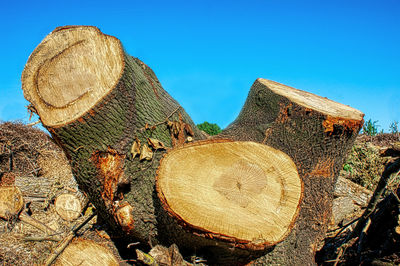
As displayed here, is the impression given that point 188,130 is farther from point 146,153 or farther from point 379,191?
point 379,191

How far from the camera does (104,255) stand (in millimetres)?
2535

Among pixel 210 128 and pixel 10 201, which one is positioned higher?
pixel 210 128

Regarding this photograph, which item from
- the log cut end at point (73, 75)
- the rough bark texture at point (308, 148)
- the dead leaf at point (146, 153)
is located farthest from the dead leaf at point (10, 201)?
the rough bark texture at point (308, 148)

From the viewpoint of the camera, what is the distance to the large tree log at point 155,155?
186cm

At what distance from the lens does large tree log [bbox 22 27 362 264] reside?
1.86 m

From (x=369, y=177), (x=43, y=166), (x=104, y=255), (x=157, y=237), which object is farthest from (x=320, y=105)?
(x=43, y=166)

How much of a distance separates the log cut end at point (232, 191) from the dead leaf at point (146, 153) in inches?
12.0

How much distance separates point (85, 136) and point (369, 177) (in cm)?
483

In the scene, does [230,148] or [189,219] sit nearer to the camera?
[189,219]

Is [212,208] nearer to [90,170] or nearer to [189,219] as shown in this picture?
[189,219]

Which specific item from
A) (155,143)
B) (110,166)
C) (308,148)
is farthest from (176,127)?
(308,148)

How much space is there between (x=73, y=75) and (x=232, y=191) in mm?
1276

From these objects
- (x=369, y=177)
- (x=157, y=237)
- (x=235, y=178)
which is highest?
(x=369, y=177)

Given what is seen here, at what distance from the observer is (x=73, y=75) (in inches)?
77.9
